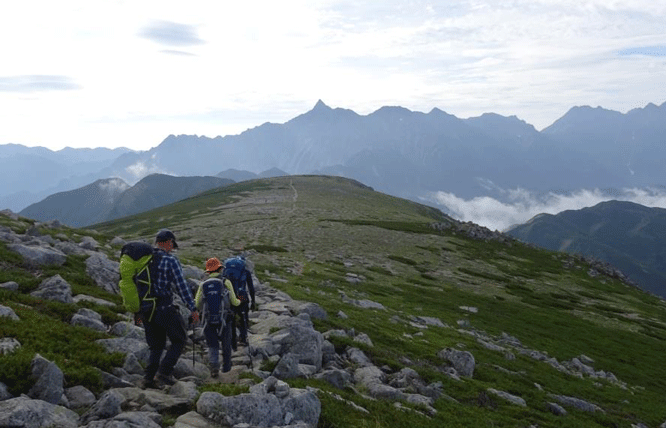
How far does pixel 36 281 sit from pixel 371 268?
145ft

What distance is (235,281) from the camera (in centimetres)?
1788

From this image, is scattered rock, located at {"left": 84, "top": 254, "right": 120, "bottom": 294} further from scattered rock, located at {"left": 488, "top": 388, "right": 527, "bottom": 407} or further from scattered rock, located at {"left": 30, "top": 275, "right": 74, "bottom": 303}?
scattered rock, located at {"left": 488, "top": 388, "right": 527, "bottom": 407}

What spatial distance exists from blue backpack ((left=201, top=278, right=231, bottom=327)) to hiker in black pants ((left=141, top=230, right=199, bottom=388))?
180 cm

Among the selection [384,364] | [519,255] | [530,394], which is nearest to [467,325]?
[530,394]

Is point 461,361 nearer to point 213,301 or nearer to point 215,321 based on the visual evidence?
point 215,321

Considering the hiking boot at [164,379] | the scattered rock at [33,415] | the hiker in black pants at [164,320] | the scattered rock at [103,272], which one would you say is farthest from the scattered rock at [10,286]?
the scattered rock at [33,415]

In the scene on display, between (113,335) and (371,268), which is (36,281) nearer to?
(113,335)

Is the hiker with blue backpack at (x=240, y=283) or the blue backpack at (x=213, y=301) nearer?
the blue backpack at (x=213, y=301)

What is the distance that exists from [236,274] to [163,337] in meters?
5.21

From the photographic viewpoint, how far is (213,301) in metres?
15.1

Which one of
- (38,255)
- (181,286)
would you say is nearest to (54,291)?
(38,255)

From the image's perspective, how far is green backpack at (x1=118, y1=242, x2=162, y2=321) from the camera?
12523 millimetres

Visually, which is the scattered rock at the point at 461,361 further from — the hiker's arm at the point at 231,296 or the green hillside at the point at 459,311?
the hiker's arm at the point at 231,296

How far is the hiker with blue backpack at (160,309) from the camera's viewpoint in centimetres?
1270
